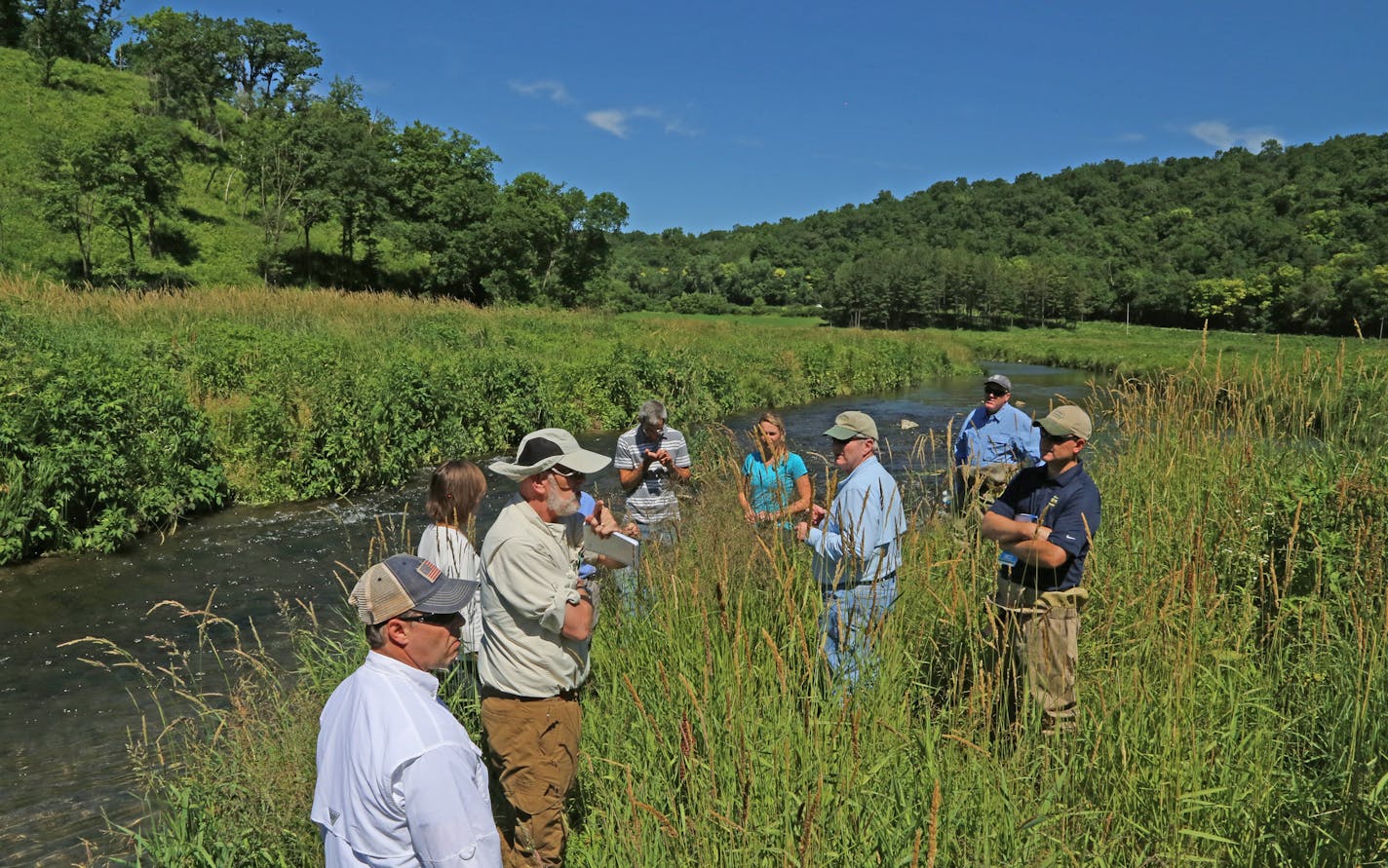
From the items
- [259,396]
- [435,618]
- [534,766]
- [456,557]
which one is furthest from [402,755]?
[259,396]

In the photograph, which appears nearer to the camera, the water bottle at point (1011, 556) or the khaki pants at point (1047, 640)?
the khaki pants at point (1047, 640)

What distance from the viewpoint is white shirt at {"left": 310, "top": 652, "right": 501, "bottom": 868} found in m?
2.05

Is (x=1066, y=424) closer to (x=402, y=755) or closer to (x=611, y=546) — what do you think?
(x=611, y=546)

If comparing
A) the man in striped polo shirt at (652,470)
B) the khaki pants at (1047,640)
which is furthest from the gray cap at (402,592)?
the man in striped polo shirt at (652,470)

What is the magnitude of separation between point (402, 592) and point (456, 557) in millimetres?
2146

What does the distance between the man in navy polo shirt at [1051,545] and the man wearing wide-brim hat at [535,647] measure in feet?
6.59

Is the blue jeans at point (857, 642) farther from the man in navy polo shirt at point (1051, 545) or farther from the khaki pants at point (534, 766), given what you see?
the khaki pants at point (534, 766)

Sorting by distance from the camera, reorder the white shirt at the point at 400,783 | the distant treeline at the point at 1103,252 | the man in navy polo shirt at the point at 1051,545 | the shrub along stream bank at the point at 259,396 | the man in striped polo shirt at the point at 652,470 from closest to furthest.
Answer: the white shirt at the point at 400,783 → the man in navy polo shirt at the point at 1051,545 → the man in striped polo shirt at the point at 652,470 → the shrub along stream bank at the point at 259,396 → the distant treeline at the point at 1103,252

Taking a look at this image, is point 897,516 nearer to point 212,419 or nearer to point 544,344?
point 212,419

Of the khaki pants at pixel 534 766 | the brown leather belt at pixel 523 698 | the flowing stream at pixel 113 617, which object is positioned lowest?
the flowing stream at pixel 113 617

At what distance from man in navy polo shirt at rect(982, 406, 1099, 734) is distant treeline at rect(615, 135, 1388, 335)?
70.9m

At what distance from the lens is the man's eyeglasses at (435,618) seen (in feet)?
7.38

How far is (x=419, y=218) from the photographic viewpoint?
53188 millimetres

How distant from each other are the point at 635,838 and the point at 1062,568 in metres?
2.57
